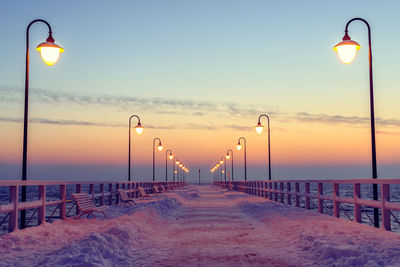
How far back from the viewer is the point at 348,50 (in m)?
12.3

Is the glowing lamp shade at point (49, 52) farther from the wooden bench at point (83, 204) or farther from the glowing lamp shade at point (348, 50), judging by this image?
the glowing lamp shade at point (348, 50)

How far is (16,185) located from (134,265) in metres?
3.62

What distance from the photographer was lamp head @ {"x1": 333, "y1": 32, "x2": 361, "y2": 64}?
12289 mm

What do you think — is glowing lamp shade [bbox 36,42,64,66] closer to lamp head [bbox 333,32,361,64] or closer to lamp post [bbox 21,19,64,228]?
lamp post [bbox 21,19,64,228]

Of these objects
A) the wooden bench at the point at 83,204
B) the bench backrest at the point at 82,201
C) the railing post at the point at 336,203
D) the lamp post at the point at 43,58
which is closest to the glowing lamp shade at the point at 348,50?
the railing post at the point at 336,203

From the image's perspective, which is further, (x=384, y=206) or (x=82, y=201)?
(x=82, y=201)

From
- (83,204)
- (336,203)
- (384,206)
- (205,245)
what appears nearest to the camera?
(205,245)

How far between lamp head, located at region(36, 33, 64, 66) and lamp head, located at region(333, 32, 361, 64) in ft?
25.2

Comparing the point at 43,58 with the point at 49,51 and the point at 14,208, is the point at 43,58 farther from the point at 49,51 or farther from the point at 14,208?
the point at 14,208

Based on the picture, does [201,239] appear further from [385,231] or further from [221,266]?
[385,231]

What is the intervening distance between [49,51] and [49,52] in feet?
0.09

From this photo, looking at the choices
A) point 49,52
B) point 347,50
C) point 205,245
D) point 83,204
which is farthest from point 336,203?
point 49,52

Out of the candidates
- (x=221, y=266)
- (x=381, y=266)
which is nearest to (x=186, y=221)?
(x=221, y=266)

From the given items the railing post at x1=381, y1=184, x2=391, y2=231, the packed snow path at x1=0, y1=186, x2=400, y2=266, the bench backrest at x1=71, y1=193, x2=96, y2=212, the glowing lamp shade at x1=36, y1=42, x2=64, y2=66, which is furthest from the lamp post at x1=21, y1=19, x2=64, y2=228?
the railing post at x1=381, y1=184, x2=391, y2=231
